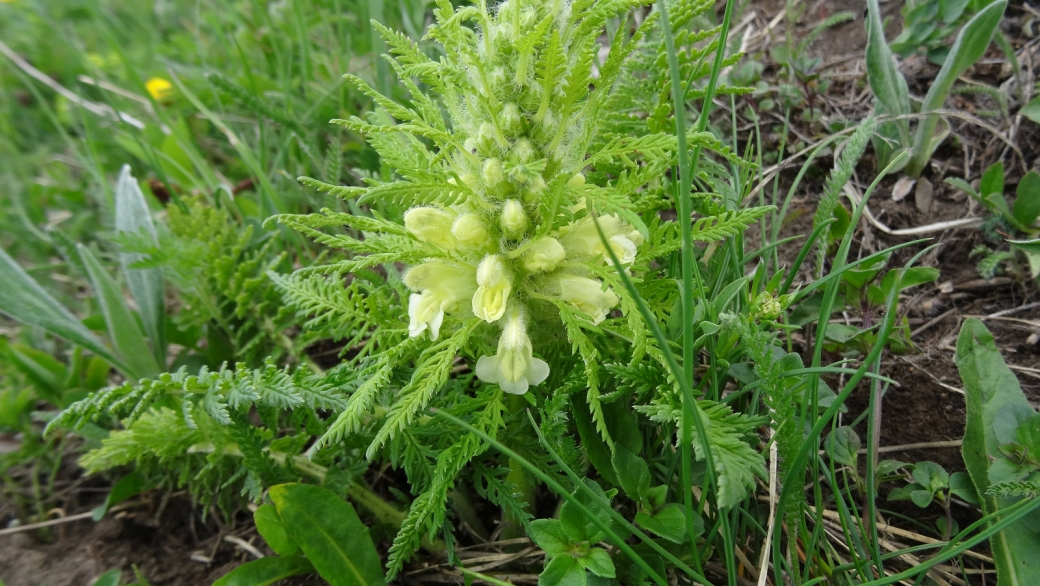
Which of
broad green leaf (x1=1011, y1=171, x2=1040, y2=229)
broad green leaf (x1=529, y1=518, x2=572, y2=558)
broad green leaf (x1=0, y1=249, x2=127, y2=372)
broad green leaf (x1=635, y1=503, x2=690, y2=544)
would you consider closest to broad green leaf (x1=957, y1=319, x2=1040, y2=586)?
broad green leaf (x1=1011, y1=171, x2=1040, y2=229)

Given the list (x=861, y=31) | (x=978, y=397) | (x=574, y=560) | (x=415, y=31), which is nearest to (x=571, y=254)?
(x=574, y=560)

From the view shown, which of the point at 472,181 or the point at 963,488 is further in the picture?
the point at 963,488

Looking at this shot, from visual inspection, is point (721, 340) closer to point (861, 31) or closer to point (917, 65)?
point (917, 65)

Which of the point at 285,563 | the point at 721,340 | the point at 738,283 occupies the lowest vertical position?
the point at 285,563

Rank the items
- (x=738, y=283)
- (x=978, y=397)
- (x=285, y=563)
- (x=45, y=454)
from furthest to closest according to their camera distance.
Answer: (x=45, y=454) < (x=285, y=563) < (x=978, y=397) < (x=738, y=283)

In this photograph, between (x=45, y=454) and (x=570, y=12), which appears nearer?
(x=570, y=12)

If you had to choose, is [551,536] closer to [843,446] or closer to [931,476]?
[843,446]

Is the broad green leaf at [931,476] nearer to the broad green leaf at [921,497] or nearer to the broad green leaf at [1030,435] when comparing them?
the broad green leaf at [921,497]

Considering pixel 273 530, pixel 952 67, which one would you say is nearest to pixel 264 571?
pixel 273 530
